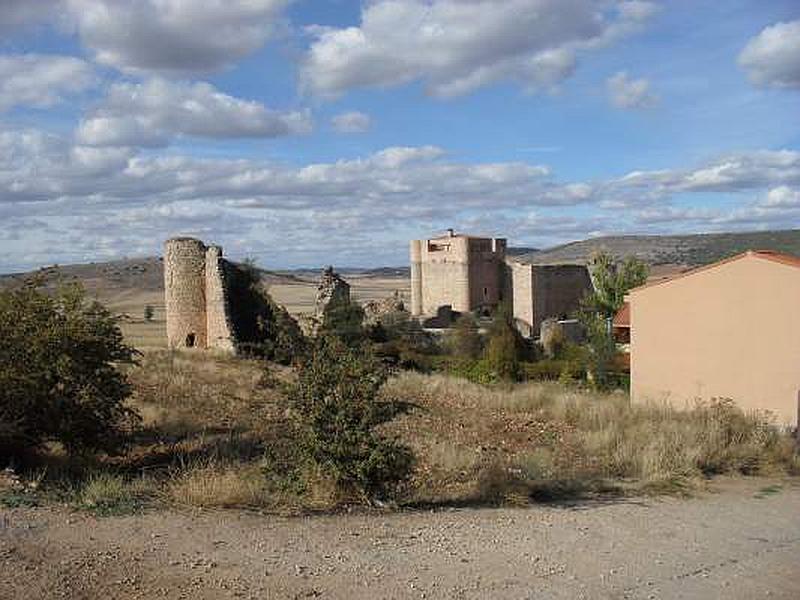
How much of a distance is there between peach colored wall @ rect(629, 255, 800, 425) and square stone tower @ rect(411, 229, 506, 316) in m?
29.9

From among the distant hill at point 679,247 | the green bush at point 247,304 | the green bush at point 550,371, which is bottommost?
the green bush at point 550,371

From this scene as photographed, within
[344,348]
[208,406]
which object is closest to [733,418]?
[344,348]

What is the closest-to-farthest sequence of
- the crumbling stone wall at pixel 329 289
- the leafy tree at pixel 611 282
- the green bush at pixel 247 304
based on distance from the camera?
the green bush at pixel 247 304 < the crumbling stone wall at pixel 329 289 < the leafy tree at pixel 611 282

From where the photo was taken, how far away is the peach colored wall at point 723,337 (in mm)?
18422

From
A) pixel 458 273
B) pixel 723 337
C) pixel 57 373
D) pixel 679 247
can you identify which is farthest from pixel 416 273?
pixel 679 247

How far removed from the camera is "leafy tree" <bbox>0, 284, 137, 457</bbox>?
969 centimetres

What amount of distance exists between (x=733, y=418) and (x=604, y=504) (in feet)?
20.7

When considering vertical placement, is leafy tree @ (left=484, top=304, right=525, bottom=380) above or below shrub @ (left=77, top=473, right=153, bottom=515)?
below

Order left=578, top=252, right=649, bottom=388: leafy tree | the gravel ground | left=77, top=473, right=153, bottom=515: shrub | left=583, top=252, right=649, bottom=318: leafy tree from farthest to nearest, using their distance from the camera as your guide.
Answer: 1. left=583, top=252, right=649, bottom=318: leafy tree
2. left=578, top=252, right=649, bottom=388: leafy tree
3. left=77, top=473, right=153, bottom=515: shrub
4. the gravel ground

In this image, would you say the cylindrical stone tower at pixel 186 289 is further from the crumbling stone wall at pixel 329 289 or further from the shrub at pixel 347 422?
the shrub at pixel 347 422

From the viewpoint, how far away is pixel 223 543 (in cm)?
614

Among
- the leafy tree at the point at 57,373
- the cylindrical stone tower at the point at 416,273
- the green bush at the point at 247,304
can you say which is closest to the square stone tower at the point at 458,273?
the cylindrical stone tower at the point at 416,273

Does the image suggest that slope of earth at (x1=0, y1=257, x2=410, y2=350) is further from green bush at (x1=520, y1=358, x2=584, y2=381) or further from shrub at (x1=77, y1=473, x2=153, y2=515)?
shrub at (x1=77, y1=473, x2=153, y2=515)

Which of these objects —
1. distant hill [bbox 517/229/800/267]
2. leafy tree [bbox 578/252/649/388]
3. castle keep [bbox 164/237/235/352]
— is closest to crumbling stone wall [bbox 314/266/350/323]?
castle keep [bbox 164/237/235/352]
